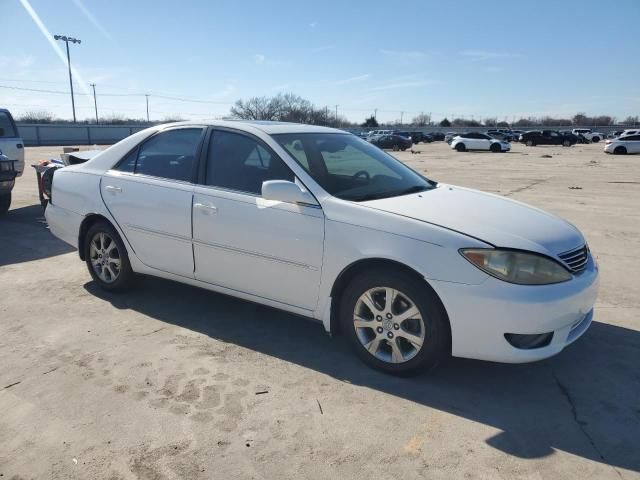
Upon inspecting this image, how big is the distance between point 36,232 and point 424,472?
7377 mm

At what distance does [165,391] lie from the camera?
10.2ft

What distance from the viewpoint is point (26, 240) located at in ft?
23.6

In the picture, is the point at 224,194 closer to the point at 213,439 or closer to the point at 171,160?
the point at 171,160

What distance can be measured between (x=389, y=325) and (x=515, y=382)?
0.91m

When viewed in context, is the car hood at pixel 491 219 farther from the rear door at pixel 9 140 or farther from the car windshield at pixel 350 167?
the rear door at pixel 9 140

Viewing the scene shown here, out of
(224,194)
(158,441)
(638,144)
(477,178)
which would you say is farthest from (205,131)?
(638,144)

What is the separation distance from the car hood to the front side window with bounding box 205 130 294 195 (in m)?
0.79

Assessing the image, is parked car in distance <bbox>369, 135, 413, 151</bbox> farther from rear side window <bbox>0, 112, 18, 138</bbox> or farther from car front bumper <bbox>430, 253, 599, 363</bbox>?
car front bumper <bbox>430, 253, 599, 363</bbox>

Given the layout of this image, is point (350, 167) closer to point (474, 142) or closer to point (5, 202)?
point (5, 202)

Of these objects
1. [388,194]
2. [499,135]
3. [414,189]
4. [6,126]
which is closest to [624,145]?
[499,135]

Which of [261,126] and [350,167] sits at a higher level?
[261,126]

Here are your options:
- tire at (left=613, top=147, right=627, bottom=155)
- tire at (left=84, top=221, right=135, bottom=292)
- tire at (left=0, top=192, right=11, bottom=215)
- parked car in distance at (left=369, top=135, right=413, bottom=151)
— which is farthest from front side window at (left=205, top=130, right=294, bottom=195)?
parked car in distance at (left=369, top=135, right=413, bottom=151)

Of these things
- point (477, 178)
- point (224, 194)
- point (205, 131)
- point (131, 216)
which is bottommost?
point (477, 178)

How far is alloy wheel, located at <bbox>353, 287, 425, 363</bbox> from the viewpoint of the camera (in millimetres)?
3131
